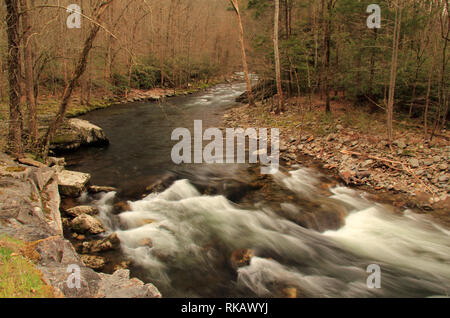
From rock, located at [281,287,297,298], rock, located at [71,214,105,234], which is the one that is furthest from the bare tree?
rock, located at [71,214,105,234]

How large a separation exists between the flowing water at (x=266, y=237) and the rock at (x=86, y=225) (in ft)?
1.36

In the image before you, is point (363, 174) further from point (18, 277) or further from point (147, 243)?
point (18, 277)

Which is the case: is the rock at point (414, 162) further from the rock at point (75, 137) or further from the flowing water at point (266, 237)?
the rock at point (75, 137)

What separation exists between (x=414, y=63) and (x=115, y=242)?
1131cm

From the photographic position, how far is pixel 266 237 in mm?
6430

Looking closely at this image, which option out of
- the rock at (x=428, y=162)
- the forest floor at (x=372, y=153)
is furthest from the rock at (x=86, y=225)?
the rock at (x=428, y=162)

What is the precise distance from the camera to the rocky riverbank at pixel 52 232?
3.18 metres

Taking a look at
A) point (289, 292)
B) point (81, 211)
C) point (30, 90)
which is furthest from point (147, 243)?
point (30, 90)

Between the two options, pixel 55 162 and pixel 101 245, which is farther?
pixel 55 162

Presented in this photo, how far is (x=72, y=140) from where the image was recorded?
1129 cm

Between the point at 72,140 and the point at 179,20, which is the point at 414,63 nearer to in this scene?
the point at 72,140

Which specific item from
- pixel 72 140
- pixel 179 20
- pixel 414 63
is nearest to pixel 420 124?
pixel 414 63

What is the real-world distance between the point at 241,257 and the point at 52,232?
3.36 metres

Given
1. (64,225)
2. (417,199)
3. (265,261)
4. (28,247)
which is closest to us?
(28,247)
